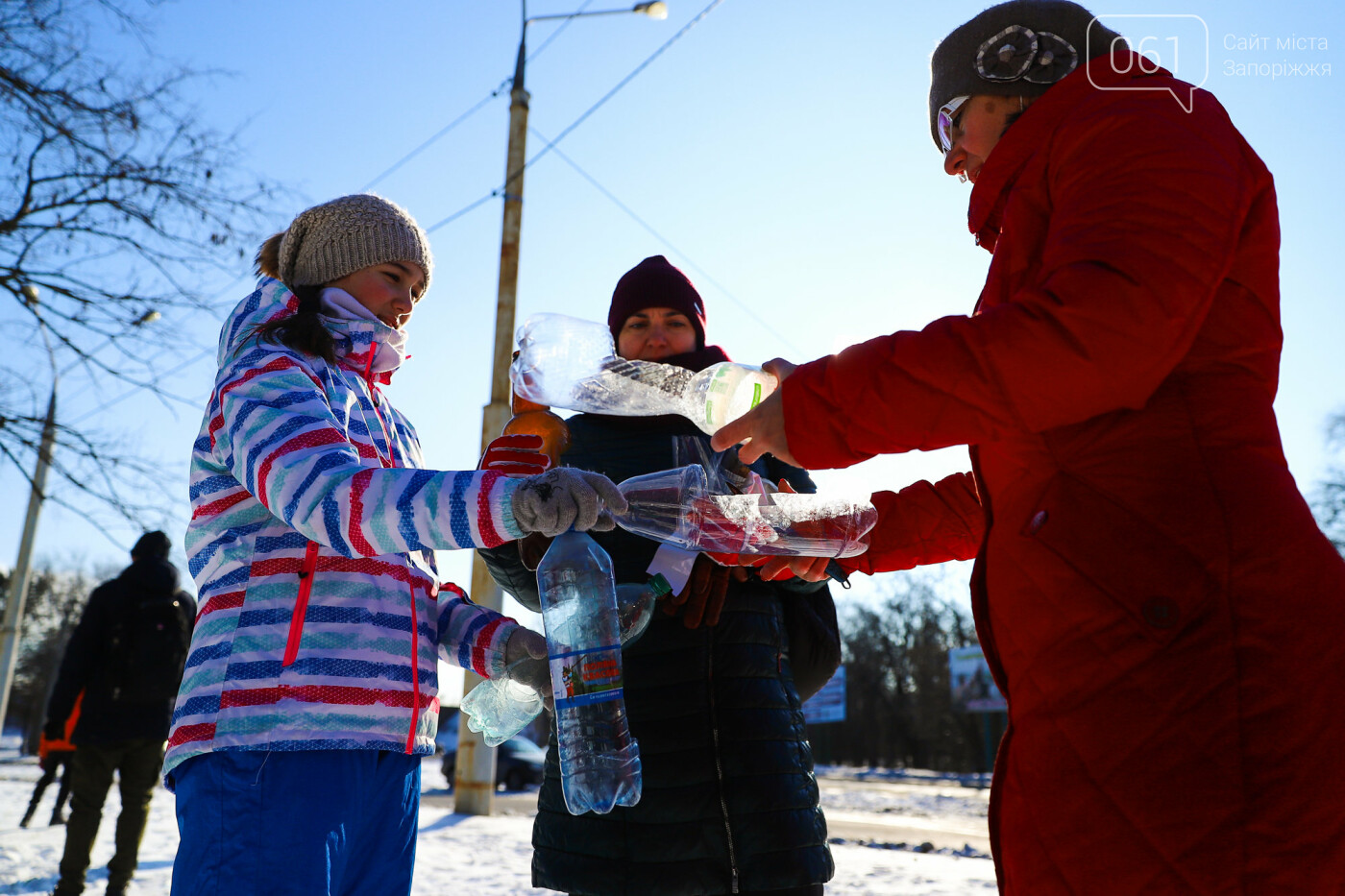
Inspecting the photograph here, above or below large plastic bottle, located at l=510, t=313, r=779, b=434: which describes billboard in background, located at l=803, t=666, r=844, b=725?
above

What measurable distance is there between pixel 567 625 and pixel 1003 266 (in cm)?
119

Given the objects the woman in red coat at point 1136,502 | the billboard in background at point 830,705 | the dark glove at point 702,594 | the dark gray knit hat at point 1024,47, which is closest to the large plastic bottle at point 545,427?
the dark glove at point 702,594

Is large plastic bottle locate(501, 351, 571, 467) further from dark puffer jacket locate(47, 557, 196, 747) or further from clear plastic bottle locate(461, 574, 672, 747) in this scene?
dark puffer jacket locate(47, 557, 196, 747)

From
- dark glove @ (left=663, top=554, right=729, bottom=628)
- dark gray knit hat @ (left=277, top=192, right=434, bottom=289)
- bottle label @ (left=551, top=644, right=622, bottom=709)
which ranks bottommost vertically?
bottle label @ (left=551, top=644, right=622, bottom=709)

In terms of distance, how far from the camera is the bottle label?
6.21ft

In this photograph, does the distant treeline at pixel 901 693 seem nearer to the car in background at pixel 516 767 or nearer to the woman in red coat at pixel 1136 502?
the car in background at pixel 516 767

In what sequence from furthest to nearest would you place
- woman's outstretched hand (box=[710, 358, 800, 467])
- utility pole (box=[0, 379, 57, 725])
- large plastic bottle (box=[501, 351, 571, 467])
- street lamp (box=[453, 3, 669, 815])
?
utility pole (box=[0, 379, 57, 725]) < street lamp (box=[453, 3, 669, 815]) < large plastic bottle (box=[501, 351, 571, 467]) < woman's outstretched hand (box=[710, 358, 800, 467])

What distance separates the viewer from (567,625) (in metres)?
2.06

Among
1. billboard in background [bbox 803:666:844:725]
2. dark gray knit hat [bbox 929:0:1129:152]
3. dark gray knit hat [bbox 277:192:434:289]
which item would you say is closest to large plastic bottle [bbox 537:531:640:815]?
dark gray knit hat [bbox 277:192:434:289]

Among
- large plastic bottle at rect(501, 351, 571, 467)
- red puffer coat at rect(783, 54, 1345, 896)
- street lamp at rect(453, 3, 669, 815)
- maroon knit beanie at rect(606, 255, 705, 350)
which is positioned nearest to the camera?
red puffer coat at rect(783, 54, 1345, 896)

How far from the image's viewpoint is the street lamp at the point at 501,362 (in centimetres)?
845

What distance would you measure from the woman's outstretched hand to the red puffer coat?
0.03 m

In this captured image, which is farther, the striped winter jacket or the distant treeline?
the distant treeline

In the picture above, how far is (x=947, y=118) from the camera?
5.42 ft
